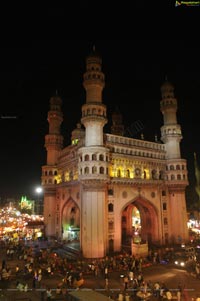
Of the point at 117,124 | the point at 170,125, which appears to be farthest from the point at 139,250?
the point at 117,124

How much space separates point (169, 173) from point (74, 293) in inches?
1400

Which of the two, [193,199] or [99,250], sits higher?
[193,199]

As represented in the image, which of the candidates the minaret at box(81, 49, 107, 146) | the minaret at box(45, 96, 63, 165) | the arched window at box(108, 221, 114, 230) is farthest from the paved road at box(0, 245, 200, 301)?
the minaret at box(45, 96, 63, 165)

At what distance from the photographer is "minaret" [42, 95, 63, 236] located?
5509 centimetres

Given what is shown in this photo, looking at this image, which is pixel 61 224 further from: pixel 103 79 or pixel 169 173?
pixel 103 79

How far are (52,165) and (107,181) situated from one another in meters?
20.4

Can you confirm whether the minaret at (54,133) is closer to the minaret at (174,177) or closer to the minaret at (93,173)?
the minaret at (93,173)

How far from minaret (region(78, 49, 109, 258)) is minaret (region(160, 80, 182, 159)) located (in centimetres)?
1578

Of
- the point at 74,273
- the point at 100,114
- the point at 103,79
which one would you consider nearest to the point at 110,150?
the point at 100,114

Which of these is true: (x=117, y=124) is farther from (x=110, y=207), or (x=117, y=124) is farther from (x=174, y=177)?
(x=110, y=207)

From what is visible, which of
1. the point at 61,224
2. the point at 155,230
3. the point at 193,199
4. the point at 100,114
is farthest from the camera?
the point at 193,199

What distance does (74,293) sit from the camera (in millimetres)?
17422

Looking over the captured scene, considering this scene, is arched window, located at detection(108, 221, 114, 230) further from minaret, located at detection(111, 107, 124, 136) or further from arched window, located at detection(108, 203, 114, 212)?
minaret, located at detection(111, 107, 124, 136)

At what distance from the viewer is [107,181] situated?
129ft
